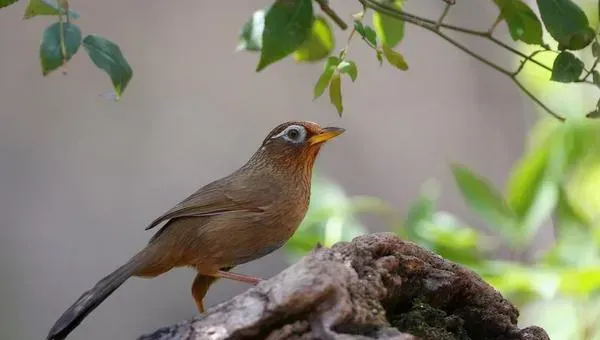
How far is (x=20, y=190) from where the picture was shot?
3.80m

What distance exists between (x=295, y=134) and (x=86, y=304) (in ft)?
1.98

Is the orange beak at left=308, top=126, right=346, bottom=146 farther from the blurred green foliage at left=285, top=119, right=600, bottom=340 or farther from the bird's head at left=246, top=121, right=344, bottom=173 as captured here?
the blurred green foliage at left=285, top=119, right=600, bottom=340

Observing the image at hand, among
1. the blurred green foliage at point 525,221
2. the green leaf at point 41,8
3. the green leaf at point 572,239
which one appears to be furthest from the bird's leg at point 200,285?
the green leaf at point 572,239

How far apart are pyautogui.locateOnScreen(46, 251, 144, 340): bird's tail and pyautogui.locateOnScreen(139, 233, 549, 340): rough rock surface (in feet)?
0.71

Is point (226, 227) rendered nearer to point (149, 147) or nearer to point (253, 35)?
point (253, 35)

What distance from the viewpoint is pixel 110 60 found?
138 centimetres

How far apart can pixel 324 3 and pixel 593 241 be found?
1757 mm

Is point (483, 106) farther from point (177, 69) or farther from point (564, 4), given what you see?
point (564, 4)

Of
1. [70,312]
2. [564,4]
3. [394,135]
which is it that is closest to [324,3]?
[564,4]

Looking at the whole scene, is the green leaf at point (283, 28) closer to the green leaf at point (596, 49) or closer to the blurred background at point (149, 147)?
the green leaf at point (596, 49)

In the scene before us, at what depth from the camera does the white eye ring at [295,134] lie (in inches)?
68.2

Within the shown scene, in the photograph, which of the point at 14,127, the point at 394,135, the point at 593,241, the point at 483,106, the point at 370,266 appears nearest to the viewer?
the point at 370,266

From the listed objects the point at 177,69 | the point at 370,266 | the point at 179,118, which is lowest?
the point at 370,266

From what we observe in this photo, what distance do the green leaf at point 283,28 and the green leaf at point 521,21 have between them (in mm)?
433
